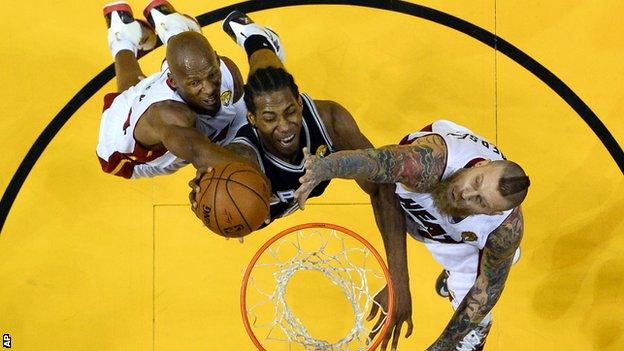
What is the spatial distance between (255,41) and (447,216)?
1222mm

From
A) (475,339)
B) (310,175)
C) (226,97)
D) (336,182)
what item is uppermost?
(226,97)

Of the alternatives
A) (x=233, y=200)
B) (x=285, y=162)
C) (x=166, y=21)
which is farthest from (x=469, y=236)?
(x=166, y=21)

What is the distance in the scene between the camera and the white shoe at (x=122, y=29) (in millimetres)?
4059

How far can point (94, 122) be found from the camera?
14.6ft

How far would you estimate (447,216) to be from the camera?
331cm

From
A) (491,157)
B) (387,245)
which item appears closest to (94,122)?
(387,245)

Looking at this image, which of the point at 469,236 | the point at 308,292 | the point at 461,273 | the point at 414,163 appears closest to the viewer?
the point at 414,163

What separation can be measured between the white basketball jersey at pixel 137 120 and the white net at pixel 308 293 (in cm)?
81

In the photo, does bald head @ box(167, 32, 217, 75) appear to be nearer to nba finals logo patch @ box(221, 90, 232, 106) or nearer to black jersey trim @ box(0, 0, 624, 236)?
nba finals logo patch @ box(221, 90, 232, 106)

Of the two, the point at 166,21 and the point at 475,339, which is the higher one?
the point at 166,21

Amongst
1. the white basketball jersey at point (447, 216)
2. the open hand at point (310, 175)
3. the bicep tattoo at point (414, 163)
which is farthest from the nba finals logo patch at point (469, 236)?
the open hand at point (310, 175)

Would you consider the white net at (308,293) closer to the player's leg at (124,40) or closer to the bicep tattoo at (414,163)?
the bicep tattoo at (414,163)

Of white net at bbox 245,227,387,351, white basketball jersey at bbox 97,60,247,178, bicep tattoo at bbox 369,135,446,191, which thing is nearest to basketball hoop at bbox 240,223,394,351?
white net at bbox 245,227,387,351

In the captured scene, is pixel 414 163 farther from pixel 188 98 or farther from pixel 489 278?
pixel 188 98
